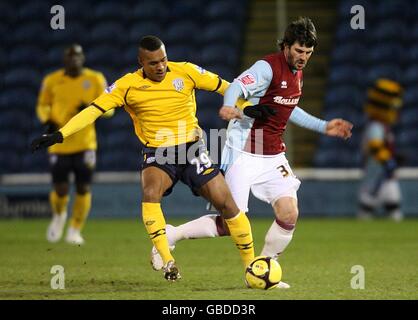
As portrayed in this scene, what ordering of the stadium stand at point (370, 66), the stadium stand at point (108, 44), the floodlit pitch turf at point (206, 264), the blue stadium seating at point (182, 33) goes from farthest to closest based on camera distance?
the blue stadium seating at point (182, 33)
the stadium stand at point (108, 44)
the stadium stand at point (370, 66)
the floodlit pitch turf at point (206, 264)

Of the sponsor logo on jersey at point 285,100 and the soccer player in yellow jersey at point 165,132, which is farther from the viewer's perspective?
the sponsor logo on jersey at point 285,100

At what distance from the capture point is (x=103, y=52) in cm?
1758

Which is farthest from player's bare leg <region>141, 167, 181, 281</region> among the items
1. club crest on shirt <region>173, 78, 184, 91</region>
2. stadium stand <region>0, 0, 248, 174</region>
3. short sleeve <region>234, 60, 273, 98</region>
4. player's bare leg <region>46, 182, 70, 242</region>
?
stadium stand <region>0, 0, 248, 174</region>

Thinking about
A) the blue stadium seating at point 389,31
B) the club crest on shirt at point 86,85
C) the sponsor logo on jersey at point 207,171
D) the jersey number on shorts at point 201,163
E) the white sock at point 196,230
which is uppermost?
the blue stadium seating at point 389,31

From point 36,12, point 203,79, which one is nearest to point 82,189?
point 203,79

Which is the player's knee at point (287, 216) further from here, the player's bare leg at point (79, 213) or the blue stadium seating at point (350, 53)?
the blue stadium seating at point (350, 53)

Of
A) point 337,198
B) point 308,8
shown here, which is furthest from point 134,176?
point 308,8

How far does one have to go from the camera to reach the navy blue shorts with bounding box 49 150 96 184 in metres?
11.5

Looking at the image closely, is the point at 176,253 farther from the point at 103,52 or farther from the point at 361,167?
the point at 103,52

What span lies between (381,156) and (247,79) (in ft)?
26.1

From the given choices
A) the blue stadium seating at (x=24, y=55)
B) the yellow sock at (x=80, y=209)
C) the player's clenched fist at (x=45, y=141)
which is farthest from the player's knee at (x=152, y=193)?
the blue stadium seating at (x=24, y=55)

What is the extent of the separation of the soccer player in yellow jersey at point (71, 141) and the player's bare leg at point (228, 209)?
4.32 meters

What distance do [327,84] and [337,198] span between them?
9.75 feet

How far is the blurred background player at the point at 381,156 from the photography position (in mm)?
14703
